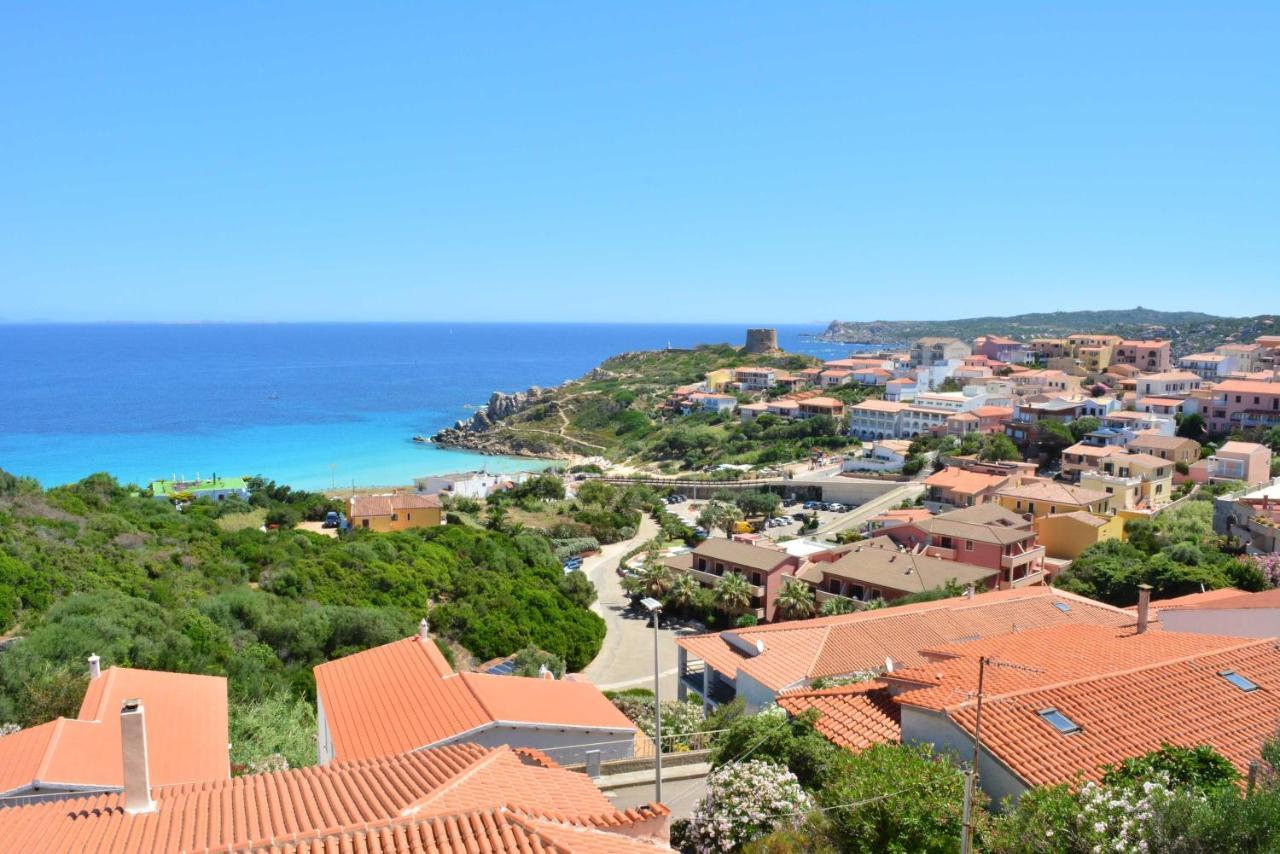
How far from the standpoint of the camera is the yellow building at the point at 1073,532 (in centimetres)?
3497

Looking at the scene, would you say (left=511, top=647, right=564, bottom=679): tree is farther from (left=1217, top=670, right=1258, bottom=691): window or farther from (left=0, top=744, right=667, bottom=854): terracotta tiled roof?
(left=1217, top=670, right=1258, bottom=691): window

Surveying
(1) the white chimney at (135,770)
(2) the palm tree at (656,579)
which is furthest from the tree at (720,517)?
(1) the white chimney at (135,770)

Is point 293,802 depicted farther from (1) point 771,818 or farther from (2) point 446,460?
(2) point 446,460

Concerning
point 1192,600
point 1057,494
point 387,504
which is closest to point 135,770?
point 1192,600

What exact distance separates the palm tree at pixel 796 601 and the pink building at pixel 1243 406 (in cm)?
3844

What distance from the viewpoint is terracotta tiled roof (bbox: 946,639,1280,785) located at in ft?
30.0

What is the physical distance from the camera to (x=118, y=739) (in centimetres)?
1083

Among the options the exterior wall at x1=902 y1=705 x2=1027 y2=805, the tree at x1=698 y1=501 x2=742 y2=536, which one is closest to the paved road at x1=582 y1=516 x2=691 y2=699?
the tree at x1=698 y1=501 x2=742 y2=536

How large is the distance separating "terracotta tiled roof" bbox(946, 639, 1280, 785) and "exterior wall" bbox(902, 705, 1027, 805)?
0.36ft

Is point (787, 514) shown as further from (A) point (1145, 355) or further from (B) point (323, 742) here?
(A) point (1145, 355)

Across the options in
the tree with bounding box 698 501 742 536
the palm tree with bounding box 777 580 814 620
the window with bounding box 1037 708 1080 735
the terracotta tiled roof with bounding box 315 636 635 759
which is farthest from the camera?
the tree with bounding box 698 501 742 536

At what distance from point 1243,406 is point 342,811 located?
2372 inches

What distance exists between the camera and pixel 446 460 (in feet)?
258

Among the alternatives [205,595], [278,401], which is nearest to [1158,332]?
[278,401]
